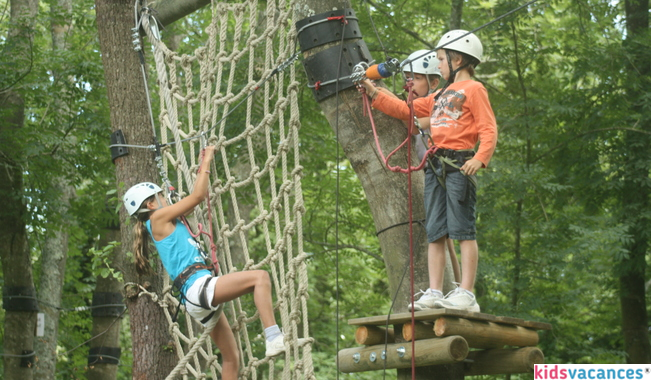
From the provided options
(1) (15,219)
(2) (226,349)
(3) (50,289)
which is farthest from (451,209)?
(3) (50,289)

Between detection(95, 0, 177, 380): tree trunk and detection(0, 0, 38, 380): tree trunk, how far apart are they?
9.43 ft

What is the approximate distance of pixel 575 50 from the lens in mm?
6645

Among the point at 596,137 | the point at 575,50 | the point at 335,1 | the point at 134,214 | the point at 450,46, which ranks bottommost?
the point at 134,214

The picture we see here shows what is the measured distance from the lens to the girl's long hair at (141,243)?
11.4 feet

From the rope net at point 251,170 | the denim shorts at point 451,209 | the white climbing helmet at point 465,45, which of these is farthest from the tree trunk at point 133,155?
the white climbing helmet at point 465,45

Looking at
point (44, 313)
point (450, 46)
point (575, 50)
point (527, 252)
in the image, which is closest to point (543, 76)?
point (575, 50)

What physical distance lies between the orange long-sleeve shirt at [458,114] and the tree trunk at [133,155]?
140 cm

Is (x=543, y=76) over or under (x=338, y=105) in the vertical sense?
over

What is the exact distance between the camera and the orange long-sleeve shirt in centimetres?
311

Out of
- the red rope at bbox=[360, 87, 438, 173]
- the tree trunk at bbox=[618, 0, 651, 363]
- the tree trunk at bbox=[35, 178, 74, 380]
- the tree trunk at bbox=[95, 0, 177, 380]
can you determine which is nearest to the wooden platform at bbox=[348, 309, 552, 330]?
the red rope at bbox=[360, 87, 438, 173]

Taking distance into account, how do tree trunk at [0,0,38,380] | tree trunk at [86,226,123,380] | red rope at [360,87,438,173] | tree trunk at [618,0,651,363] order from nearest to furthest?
red rope at [360,87,438,173], tree trunk at [618,0,651,363], tree trunk at [0,0,38,380], tree trunk at [86,226,123,380]

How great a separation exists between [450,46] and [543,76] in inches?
185

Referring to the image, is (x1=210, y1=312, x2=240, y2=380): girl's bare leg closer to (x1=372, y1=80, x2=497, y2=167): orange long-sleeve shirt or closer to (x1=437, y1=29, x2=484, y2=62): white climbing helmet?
(x1=372, y1=80, x2=497, y2=167): orange long-sleeve shirt

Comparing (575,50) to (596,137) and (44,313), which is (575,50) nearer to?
(596,137)
